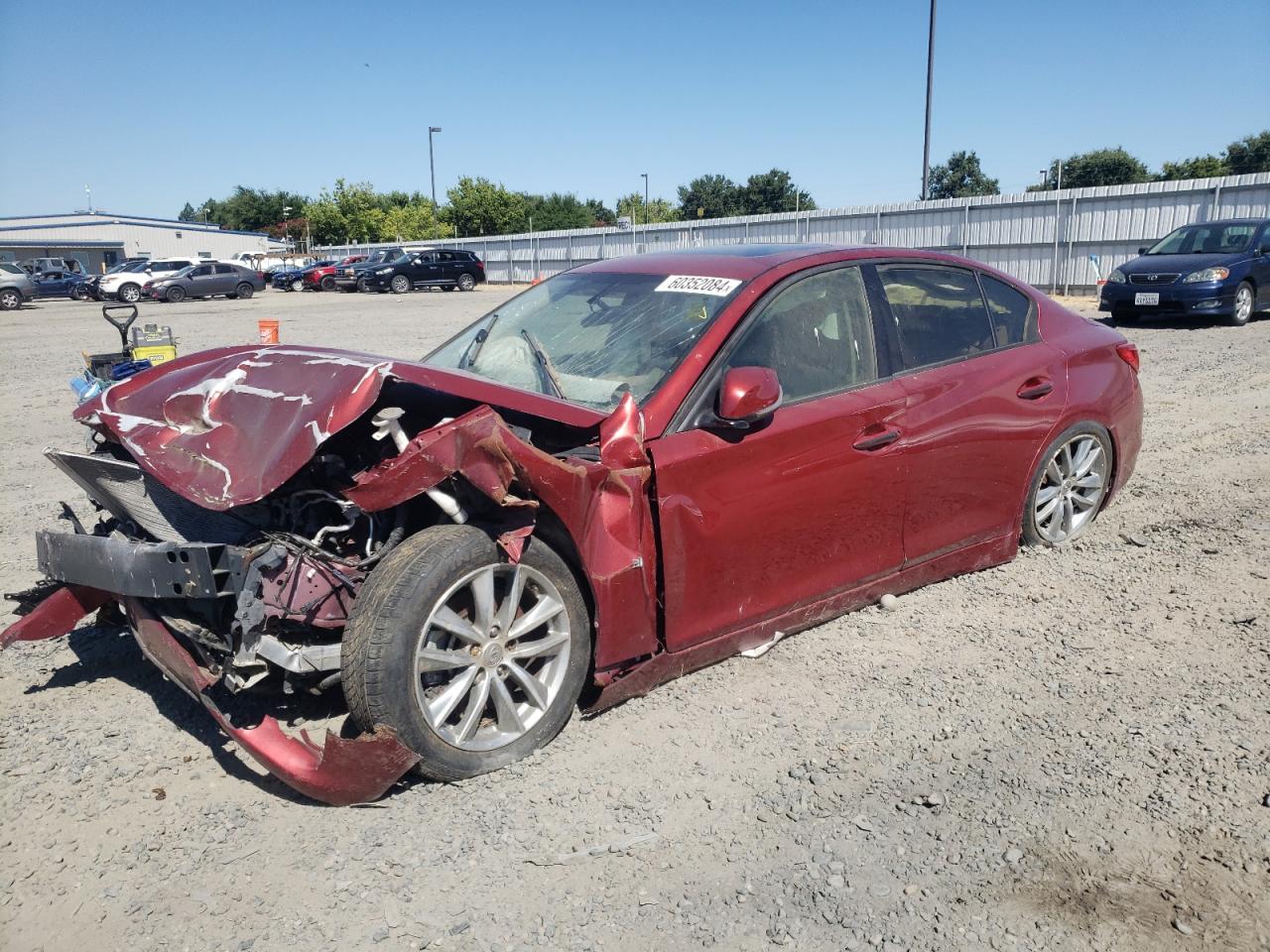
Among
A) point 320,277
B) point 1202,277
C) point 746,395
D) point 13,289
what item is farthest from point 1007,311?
point 320,277

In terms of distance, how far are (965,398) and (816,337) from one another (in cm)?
83

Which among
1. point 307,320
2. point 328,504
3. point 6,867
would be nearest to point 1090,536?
point 328,504

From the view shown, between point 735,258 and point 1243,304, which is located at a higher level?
point 735,258

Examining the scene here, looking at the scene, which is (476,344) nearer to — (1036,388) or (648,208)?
(1036,388)

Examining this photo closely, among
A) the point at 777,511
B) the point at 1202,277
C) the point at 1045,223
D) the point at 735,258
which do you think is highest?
the point at 1045,223

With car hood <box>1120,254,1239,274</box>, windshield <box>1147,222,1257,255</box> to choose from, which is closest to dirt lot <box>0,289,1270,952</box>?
car hood <box>1120,254,1239,274</box>

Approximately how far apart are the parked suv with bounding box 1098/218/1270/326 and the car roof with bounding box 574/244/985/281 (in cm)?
1223

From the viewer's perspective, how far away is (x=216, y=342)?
17.9 metres

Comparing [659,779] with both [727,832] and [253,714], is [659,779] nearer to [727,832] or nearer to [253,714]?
[727,832]

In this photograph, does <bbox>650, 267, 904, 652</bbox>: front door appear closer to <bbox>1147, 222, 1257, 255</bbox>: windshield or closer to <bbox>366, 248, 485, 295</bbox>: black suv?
<bbox>1147, 222, 1257, 255</bbox>: windshield

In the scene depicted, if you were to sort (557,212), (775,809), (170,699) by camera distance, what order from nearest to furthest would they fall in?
(775,809) < (170,699) < (557,212)

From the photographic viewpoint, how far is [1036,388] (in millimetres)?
4652

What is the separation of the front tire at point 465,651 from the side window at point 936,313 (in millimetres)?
1994

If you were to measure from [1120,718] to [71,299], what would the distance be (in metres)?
41.6
